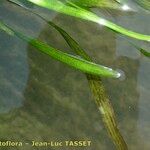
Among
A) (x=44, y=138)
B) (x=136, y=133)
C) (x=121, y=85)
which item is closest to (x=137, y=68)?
(x=121, y=85)

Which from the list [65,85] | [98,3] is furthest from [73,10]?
[65,85]

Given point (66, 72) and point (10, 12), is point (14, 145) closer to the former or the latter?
point (66, 72)

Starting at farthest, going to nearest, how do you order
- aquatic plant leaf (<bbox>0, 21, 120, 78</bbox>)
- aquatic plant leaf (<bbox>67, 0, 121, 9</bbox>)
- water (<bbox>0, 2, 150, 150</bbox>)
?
water (<bbox>0, 2, 150, 150</bbox>), aquatic plant leaf (<bbox>67, 0, 121, 9</bbox>), aquatic plant leaf (<bbox>0, 21, 120, 78</bbox>)

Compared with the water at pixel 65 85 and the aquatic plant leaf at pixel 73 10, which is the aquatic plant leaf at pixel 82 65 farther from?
the water at pixel 65 85

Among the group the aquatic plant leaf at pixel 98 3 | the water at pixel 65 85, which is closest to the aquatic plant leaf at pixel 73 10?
the aquatic plant leaf at pixel 98 3

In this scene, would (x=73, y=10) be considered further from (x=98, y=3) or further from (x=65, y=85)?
(x=65, y=85)

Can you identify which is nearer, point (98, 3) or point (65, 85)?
point (98, 3)

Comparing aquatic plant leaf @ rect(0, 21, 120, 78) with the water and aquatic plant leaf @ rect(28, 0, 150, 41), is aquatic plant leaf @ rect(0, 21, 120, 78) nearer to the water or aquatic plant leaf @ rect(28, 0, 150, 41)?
aquatic plant leaf @ rect(28, 0, 150, 41)

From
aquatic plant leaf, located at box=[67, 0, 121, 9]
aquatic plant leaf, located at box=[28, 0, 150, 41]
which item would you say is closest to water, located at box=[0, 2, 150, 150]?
aquatic plant leaf, located at box=[67, 0, 121, 9]
